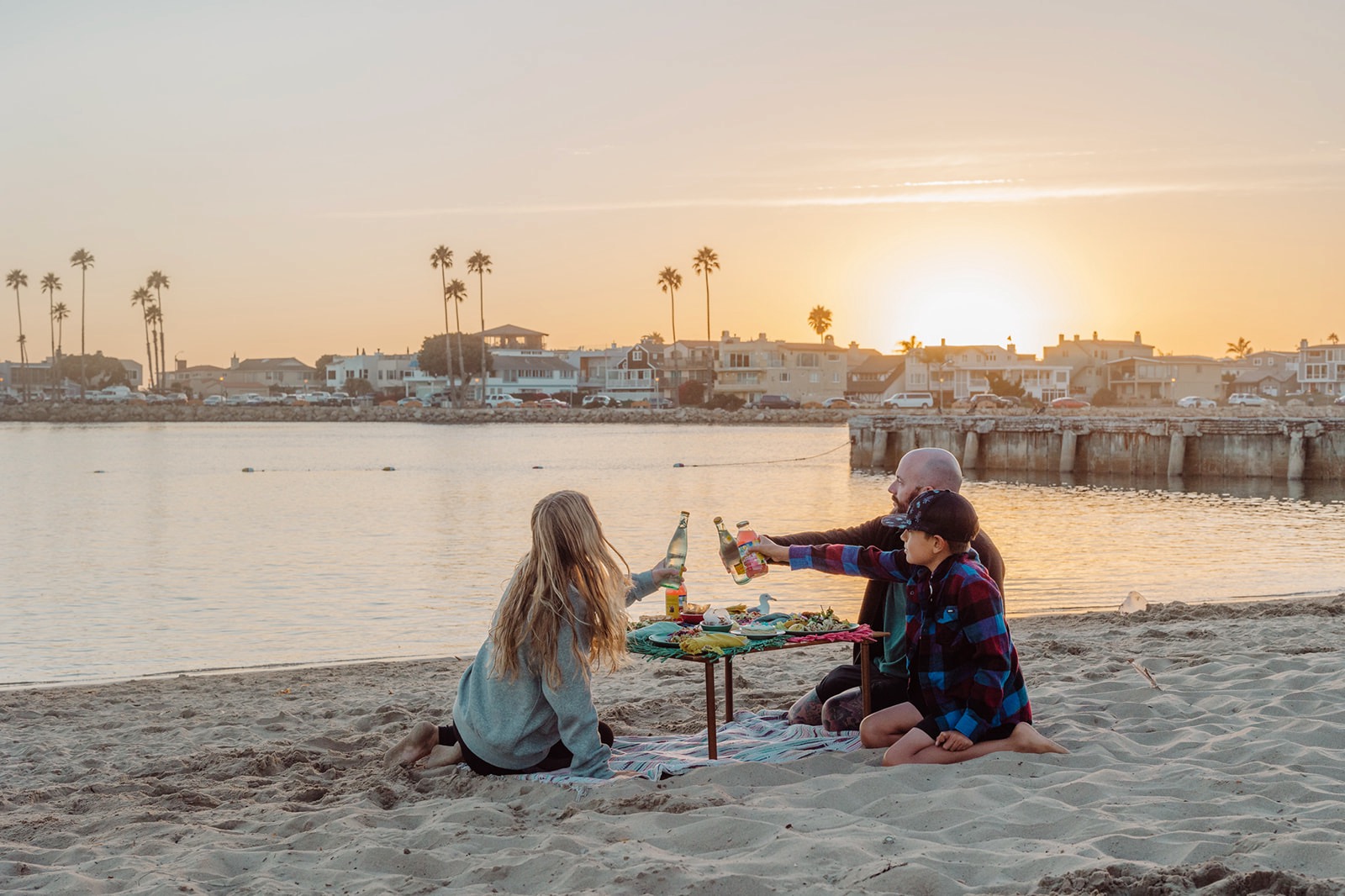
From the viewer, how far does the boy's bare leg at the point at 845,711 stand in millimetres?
6098

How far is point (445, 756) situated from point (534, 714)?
632mm

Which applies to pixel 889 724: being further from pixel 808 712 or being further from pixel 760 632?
pixel 808 712

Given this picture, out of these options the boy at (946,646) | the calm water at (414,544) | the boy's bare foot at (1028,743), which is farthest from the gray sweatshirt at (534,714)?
the calm water at (414,544)

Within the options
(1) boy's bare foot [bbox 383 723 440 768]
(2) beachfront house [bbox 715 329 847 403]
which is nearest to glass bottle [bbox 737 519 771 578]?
(1) boy's bare foot [bbox 383 723 440 768]

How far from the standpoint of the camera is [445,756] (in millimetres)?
5891

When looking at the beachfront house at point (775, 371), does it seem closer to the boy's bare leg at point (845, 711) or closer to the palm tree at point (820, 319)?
the palm tree at point (820, 319)

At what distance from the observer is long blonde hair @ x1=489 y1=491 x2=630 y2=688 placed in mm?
5219

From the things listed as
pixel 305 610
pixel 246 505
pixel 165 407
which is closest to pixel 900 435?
pixel 246 505

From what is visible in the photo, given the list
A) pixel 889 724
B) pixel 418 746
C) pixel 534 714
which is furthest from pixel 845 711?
pixel 418 746

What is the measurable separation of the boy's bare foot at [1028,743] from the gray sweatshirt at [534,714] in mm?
1862

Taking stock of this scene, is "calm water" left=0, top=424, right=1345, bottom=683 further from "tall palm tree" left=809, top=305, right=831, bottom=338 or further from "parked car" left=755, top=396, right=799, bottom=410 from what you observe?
"tall palm tree" left=809, top=305, right=831, bottom=338

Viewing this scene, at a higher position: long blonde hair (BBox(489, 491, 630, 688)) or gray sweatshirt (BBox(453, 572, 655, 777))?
long blonde hair (BBox(489, 491, 630, 688))

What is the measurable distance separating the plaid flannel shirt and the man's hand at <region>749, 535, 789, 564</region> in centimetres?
5

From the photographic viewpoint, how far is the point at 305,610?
15.2 metres
